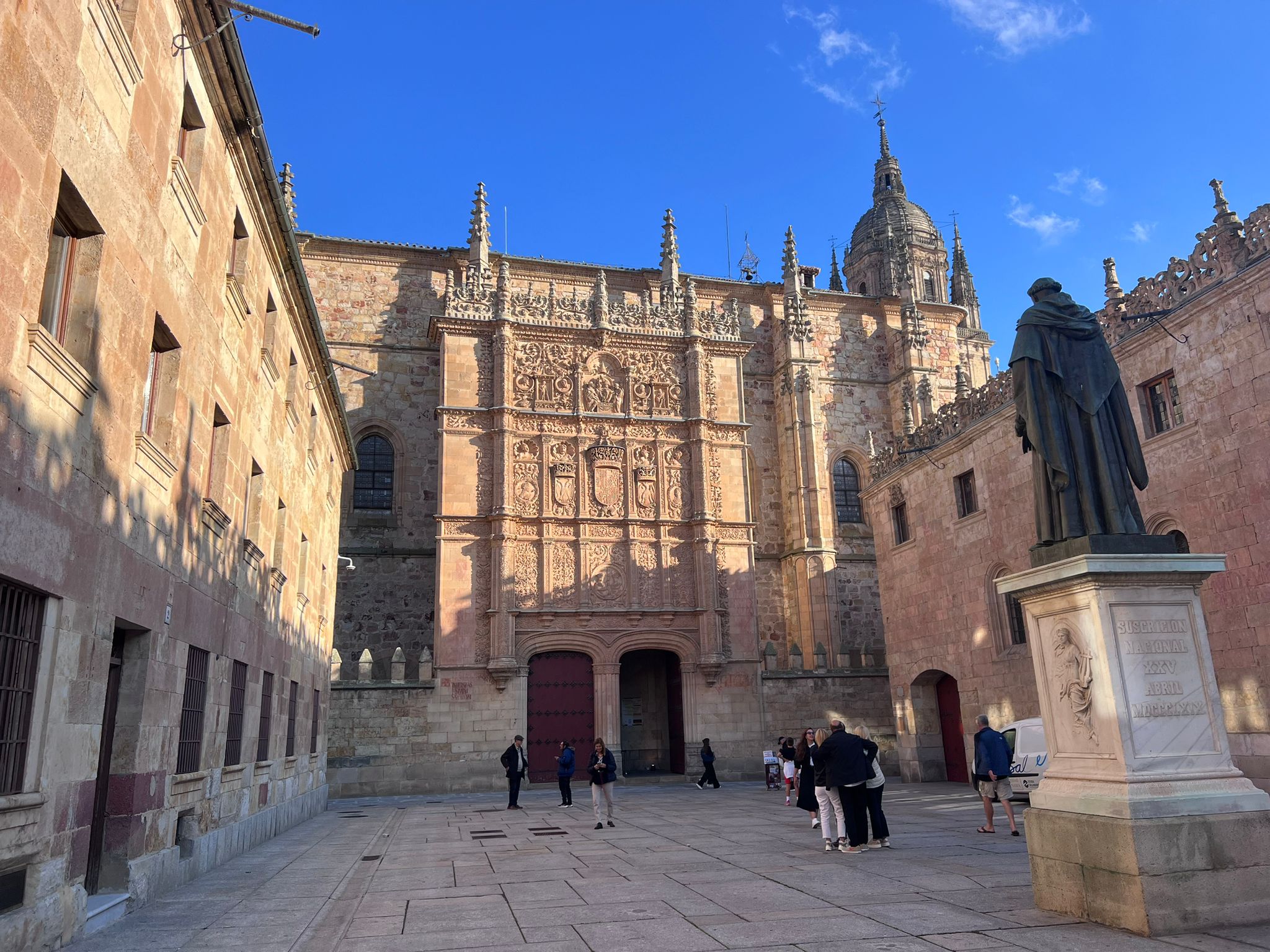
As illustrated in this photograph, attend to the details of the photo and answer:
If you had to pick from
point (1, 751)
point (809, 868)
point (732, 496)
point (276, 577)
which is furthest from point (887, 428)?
point (1, 751)

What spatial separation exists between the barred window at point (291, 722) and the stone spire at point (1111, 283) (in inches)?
655

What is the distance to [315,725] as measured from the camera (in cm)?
2155

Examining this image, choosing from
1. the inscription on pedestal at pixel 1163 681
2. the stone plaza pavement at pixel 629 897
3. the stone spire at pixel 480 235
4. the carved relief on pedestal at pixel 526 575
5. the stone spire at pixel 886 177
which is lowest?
the stone plaza pavement at pixel 629 897

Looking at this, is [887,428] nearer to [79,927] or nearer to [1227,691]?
[1227,691]

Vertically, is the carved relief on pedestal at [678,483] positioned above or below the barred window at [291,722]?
above

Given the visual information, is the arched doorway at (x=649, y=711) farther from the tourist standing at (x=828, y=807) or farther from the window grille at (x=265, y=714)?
the tourist standing at (x=828, y=807)

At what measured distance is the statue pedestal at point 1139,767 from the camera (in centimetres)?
590

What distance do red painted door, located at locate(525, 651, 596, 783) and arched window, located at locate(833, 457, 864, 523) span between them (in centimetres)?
1287

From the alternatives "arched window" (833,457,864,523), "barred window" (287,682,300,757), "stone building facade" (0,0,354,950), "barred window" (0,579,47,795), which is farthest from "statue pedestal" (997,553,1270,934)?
"arched window" (833,457,864,523)

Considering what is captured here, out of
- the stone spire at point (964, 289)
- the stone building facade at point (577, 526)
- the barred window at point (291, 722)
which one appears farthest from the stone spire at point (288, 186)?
the stone spire at point (964, 289)

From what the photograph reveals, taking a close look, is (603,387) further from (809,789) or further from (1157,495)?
(809,789)

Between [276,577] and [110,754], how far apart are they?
Result: 7476 mm

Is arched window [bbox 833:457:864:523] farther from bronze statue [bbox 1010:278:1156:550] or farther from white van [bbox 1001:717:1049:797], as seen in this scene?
bronze statue [bbox 1010:278:1156:550]

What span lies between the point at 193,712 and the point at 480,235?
2282 cm
